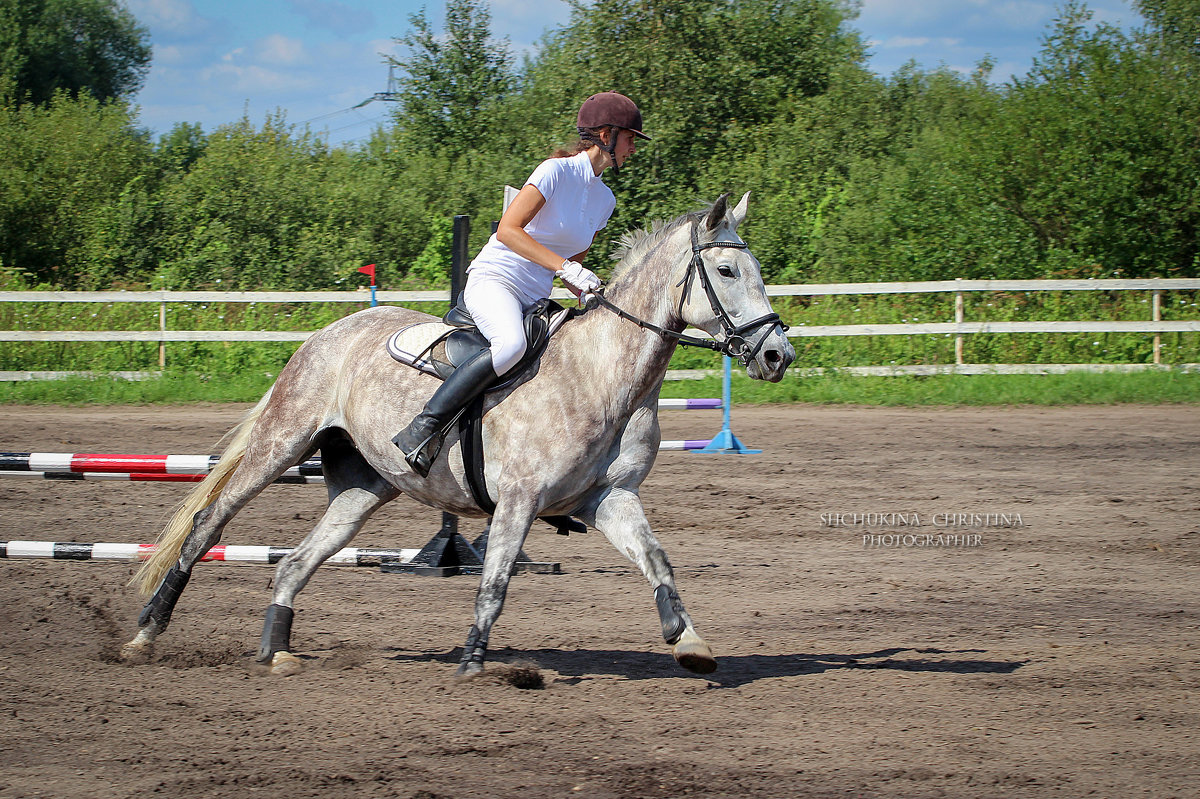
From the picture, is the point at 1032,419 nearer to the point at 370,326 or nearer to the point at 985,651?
the point at 985,651

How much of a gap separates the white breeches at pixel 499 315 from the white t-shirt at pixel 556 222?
0.06 metres

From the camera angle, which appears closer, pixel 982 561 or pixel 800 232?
pixel 982 561

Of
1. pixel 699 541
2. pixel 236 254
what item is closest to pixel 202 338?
pixel 236 254

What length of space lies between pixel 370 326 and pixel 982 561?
4.32 meters

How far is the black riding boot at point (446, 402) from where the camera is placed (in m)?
4.30

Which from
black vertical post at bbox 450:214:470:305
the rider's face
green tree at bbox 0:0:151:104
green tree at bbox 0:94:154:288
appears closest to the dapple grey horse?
the rider's face

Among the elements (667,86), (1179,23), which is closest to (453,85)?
(667,86)

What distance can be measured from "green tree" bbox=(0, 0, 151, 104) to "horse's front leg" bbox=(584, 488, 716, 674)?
1532 inches

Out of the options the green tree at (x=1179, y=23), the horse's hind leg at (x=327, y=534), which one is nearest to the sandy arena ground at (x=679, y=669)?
the horse's hind leg at (x=327, y=534)

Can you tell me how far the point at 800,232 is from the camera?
22.5 meters

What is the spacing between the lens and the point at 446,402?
4.29 m

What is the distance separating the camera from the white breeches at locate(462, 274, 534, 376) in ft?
14.1

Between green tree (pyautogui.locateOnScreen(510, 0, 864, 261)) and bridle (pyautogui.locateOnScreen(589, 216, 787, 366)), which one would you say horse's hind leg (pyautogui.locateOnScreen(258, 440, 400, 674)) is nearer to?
bridle (pyautogui.locateOnScreen(589, 216, 787, 366))

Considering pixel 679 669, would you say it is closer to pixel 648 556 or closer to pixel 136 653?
pixel 648 556
